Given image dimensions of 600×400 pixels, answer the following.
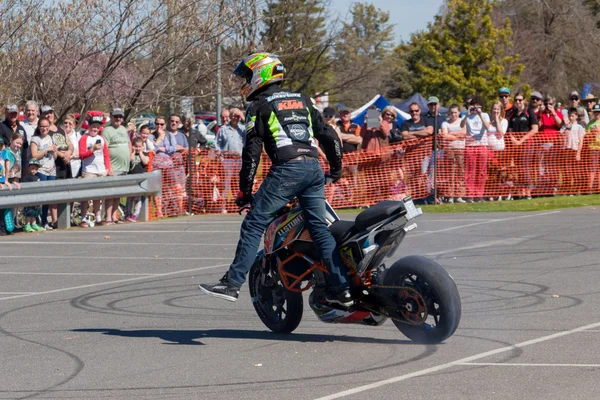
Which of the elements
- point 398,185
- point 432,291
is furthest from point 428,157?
point 432,291

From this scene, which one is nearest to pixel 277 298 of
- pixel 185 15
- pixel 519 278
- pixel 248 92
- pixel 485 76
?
pixel 248 92

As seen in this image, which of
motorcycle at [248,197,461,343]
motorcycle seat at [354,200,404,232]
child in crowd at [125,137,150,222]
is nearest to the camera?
motorcycle at [248,197,461,343]

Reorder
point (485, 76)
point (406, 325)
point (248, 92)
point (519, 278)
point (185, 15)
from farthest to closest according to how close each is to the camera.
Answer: point (485, 76) < point (185, 15) < point (519, 278) < point (248, 92) < point (406, 325)

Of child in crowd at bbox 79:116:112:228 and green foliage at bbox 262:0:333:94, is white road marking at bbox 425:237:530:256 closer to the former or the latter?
child in crowd at bbox 79:116:112:228

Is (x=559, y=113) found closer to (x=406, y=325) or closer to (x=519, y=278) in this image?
(x=519, y=278)

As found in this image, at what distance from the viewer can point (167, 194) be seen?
1908 centimetres

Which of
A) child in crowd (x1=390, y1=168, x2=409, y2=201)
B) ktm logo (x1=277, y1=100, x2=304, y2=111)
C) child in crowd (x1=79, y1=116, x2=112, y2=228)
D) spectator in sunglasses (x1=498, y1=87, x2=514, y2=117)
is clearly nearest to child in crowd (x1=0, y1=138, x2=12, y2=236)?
child in crowd (x1=79, y1=116, x2=112, y2=228)

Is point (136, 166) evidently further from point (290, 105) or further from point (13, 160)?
point (290, 105)

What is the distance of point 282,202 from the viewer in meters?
7.61

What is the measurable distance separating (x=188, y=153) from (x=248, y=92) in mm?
11790

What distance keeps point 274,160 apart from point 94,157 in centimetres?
1044

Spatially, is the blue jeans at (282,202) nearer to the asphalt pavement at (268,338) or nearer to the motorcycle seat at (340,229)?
the motorcycle seat at (340,229)

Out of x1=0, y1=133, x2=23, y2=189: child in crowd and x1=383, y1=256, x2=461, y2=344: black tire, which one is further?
x1=0, y1=133, x2=23, y2=189: child in crowd

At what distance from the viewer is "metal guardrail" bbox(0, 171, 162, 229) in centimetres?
1598
